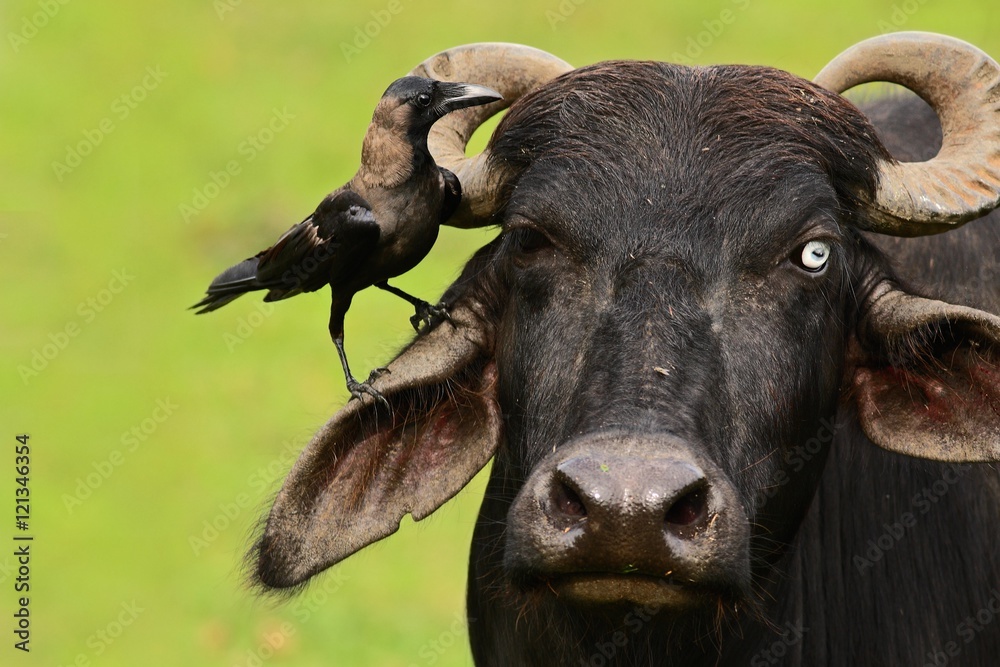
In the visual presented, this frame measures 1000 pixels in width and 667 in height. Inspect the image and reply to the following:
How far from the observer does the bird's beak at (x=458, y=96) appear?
5.14m

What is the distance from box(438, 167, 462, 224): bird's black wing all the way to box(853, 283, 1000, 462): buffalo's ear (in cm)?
157

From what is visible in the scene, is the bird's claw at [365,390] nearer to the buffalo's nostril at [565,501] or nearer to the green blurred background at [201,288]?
the buffalo's nostril at [565,501]

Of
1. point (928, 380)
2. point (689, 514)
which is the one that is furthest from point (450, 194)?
point (928, 380)

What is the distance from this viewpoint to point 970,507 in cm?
561

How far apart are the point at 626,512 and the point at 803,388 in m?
1.22

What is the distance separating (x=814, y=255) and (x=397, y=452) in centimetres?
172

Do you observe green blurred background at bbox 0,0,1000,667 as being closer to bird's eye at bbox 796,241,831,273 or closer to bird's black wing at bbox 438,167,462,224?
bird's black wing at bbox 438,167,462,224

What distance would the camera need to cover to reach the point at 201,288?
53.1 feet

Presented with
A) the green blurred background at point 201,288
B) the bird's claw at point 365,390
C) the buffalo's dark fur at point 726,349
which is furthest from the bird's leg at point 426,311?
the green blurred background at point 201,288

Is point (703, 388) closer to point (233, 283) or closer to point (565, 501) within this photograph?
point (565, 501)

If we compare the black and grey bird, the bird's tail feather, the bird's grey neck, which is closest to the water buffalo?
the black and grey bird

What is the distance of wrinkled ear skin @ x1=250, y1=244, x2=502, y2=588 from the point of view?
5.20 meters

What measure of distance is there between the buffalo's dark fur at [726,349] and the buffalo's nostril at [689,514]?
234 millimetres

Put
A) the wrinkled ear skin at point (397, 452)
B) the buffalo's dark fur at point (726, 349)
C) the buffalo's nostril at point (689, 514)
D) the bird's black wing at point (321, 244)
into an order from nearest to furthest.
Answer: the buffalo's nostril at point (689, 514) → the buffalo's dark fur at point (726, 349) → the bird's black wing at point (321, 244) → the wrinkled ear skin at point (397, 452)
